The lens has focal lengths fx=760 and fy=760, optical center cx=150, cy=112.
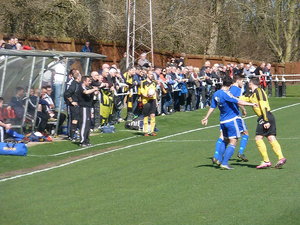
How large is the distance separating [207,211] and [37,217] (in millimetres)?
2475

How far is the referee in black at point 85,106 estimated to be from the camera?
65.9 feet

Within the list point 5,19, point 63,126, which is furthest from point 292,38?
point 63,126

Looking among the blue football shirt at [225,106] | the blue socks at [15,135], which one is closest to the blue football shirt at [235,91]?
the blue football shirt at [225,106]

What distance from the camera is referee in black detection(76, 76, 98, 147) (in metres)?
20.1

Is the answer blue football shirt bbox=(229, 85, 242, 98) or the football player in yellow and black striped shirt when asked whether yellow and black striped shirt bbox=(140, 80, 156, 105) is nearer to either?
blue football shirt bbox=(229, 85, 242, 98)

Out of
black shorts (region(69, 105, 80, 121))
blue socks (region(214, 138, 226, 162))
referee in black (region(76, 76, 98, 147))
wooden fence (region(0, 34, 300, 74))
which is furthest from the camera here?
wooden fence (region(0, 34, 300, 74))

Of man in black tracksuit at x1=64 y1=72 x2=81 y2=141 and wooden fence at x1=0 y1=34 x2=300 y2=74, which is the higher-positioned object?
wooden fence at x1=0 y1=34 x2=300 y2=74

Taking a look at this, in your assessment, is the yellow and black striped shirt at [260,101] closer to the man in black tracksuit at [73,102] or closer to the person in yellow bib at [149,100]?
the man in black tracksuit at [73,102]

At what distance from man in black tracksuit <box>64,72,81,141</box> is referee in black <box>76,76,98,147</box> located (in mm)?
726

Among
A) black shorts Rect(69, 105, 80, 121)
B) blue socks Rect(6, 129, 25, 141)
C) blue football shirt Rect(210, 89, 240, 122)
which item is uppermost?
blue football shirt Rect(210, 89, 240, 122)

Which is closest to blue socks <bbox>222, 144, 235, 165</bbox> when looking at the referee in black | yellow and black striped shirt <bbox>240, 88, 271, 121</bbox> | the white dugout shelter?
yellow and black striped shirt <bbox>240, 88, 271, 121</bbox>

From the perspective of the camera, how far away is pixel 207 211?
11102mm

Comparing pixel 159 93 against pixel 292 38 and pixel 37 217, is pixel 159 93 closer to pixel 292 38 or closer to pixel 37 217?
pixel 37 217

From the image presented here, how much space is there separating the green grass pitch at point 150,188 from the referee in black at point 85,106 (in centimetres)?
38
